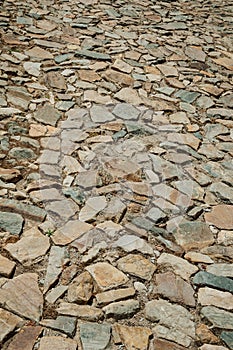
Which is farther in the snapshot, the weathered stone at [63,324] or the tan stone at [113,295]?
the tan stone at [113,295]

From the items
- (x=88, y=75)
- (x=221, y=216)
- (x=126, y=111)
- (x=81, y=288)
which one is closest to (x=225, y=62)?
(x=88, y=75)

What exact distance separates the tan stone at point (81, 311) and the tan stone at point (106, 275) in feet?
0.53

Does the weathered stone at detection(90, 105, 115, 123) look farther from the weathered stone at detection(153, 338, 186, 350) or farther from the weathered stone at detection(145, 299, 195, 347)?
the weathered stone at detection(153, 338, 186, 350)

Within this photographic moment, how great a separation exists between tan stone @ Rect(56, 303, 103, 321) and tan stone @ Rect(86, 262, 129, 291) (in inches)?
6.3

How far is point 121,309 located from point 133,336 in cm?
18

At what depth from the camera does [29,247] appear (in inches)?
115

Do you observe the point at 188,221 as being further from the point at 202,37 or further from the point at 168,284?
the point at 202,37

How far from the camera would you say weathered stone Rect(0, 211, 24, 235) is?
3018mm

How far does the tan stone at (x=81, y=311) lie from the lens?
255 centimetres

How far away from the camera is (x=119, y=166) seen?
3748mm

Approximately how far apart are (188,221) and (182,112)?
154cm

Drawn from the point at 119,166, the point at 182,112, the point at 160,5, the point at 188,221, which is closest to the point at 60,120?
the point at 119,166

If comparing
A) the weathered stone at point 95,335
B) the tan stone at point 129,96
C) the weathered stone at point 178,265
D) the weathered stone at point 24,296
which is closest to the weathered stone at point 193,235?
the weathered stone at point 178,265

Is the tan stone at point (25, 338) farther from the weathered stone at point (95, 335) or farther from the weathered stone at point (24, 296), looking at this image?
the weathered stone at point (95, 335)
